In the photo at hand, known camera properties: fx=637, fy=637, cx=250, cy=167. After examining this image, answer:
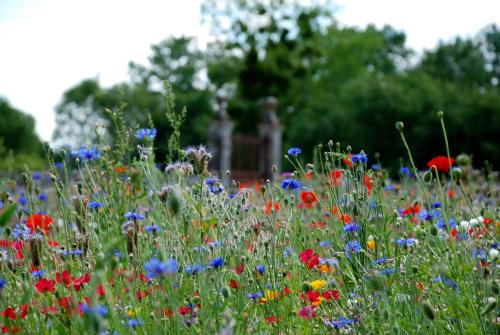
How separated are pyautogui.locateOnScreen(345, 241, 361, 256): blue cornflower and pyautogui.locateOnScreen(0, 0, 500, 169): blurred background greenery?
9.27m

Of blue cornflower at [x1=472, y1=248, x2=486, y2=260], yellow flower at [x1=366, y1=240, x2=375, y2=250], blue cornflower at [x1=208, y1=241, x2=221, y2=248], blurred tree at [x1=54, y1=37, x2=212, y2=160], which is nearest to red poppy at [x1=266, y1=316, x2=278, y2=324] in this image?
blue cornflower at [x1=208, y1=241, x2=221, y2=248]

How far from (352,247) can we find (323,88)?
3422 centimetres

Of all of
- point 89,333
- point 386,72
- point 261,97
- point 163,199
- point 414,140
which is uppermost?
point 386,72

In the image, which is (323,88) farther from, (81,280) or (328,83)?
(81,280)

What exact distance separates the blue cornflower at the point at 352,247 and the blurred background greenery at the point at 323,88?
9266 millimetres

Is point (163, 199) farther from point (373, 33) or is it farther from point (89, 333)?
point (373, 33)

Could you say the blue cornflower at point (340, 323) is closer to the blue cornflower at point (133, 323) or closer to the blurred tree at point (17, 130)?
the blue cornflower at point (133, 323)

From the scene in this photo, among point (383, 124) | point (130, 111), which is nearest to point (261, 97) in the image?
point (383, 124)

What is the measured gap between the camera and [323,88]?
36375 mm

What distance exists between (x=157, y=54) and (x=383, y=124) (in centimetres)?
→ 2635

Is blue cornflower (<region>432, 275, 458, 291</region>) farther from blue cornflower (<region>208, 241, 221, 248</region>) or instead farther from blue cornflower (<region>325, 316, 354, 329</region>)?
blue cornflower (<region>208, 241, 221, 248</region>)

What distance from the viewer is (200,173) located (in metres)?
2.76

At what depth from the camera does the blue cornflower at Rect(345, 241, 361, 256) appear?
8.78 feet

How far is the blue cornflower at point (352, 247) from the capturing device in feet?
8.78
